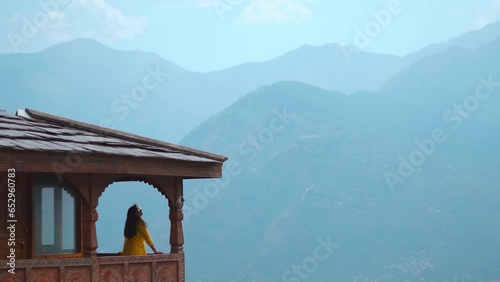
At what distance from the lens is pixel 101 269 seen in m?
Answer: 11.8

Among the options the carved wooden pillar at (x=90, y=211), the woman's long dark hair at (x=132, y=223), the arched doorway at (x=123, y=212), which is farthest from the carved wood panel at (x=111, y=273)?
the arched doorway at (x=123, y=212)

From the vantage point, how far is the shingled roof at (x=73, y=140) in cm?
1075

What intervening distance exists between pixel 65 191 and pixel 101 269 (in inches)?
43.6

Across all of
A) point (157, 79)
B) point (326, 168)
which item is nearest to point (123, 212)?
point (326, 168)

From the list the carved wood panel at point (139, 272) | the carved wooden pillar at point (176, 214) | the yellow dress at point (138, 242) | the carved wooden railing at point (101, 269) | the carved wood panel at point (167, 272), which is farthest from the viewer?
the carved wooden pillar at point (176, 214)

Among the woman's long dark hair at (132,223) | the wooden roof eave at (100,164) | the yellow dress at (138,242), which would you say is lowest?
the yellow dress at (138,242)

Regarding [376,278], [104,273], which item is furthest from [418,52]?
[104,273]

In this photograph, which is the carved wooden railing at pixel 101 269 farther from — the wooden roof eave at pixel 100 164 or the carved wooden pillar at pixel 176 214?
the wooden roof eave at pixel 100 164

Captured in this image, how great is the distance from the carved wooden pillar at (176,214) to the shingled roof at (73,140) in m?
0.52

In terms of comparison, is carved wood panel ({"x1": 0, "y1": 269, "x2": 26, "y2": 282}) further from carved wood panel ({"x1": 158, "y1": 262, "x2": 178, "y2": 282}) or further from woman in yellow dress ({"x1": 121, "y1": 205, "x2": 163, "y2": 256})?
woman in yellow dress ({"x1": 121, "y1": 205, "x2": 163, "y2": 256})

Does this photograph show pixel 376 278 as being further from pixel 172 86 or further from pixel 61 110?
pixel 172 86

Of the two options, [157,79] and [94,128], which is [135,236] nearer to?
[94,128]

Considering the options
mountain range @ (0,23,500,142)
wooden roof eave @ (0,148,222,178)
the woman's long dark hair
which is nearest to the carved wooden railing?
the woman's long dark hair

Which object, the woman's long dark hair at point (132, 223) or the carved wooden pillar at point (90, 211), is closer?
the carved wooden pillar at point (90, 211)
